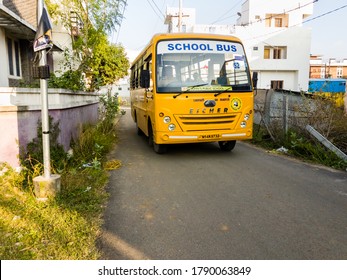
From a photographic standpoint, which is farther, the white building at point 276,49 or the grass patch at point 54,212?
the white building at point 276,49

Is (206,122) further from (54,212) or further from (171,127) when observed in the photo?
(54,212)

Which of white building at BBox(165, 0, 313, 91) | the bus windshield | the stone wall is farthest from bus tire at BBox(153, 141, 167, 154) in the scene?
white building at BBox(165, 0, 313, 91)

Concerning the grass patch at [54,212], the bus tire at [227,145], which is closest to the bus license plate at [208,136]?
the bus tire at [227,145]

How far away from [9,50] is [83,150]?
7.36 meters

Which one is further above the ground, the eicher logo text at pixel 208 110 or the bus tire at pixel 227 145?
the eicher logo text at pixel 208 110

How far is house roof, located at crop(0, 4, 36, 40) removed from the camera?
29.0 feet

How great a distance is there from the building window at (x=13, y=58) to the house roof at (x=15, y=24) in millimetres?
470

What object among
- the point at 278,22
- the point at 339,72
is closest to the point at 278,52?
the point at 278,22

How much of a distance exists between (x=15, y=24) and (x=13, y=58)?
2.01 meters

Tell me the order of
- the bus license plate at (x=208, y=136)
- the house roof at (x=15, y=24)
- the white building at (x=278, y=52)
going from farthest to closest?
1. the white building at (x=278, y=52)
2. the house roof at (x=15, y=24)
3. the bus license plate at (x=208, y=136)

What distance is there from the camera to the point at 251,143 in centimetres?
963

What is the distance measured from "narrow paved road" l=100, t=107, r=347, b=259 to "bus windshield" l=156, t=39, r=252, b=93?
1777 millimetres

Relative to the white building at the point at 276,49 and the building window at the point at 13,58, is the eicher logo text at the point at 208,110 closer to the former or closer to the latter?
the building window at the point at 13,58

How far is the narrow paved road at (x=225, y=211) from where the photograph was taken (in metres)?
3.22
